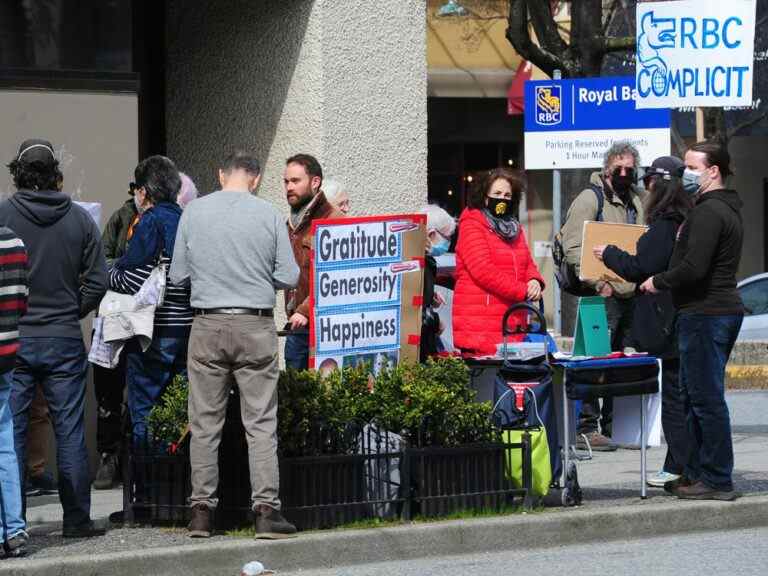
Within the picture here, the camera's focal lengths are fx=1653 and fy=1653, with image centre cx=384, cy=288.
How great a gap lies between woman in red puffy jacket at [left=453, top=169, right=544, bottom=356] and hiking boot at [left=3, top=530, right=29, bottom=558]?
325 cm

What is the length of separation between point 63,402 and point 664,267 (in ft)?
11.6

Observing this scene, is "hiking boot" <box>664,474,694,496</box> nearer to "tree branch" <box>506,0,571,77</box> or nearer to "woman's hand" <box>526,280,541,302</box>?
"woman's hand" <box>526,280,541,302</box>

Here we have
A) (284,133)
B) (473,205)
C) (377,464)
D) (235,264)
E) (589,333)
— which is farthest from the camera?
(284,133)

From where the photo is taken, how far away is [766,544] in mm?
8391

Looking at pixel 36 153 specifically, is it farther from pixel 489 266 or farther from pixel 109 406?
pixel 489 266

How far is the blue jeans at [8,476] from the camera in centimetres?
736

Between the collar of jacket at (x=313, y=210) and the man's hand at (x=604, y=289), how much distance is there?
8.20 feet

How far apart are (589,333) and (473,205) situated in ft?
4.40

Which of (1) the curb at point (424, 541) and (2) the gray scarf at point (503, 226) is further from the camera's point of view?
(2) the gray scarf at point (503, 226)

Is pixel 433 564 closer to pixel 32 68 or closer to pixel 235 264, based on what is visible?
pixel 235 264

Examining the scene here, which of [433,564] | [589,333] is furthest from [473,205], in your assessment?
[433,564]

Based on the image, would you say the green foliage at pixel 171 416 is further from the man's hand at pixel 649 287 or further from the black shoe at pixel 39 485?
the man's hand at pixel 649 287

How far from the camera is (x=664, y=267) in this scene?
9.38 metres

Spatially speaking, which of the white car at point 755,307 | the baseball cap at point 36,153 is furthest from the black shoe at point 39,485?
the white car at point 755,307
